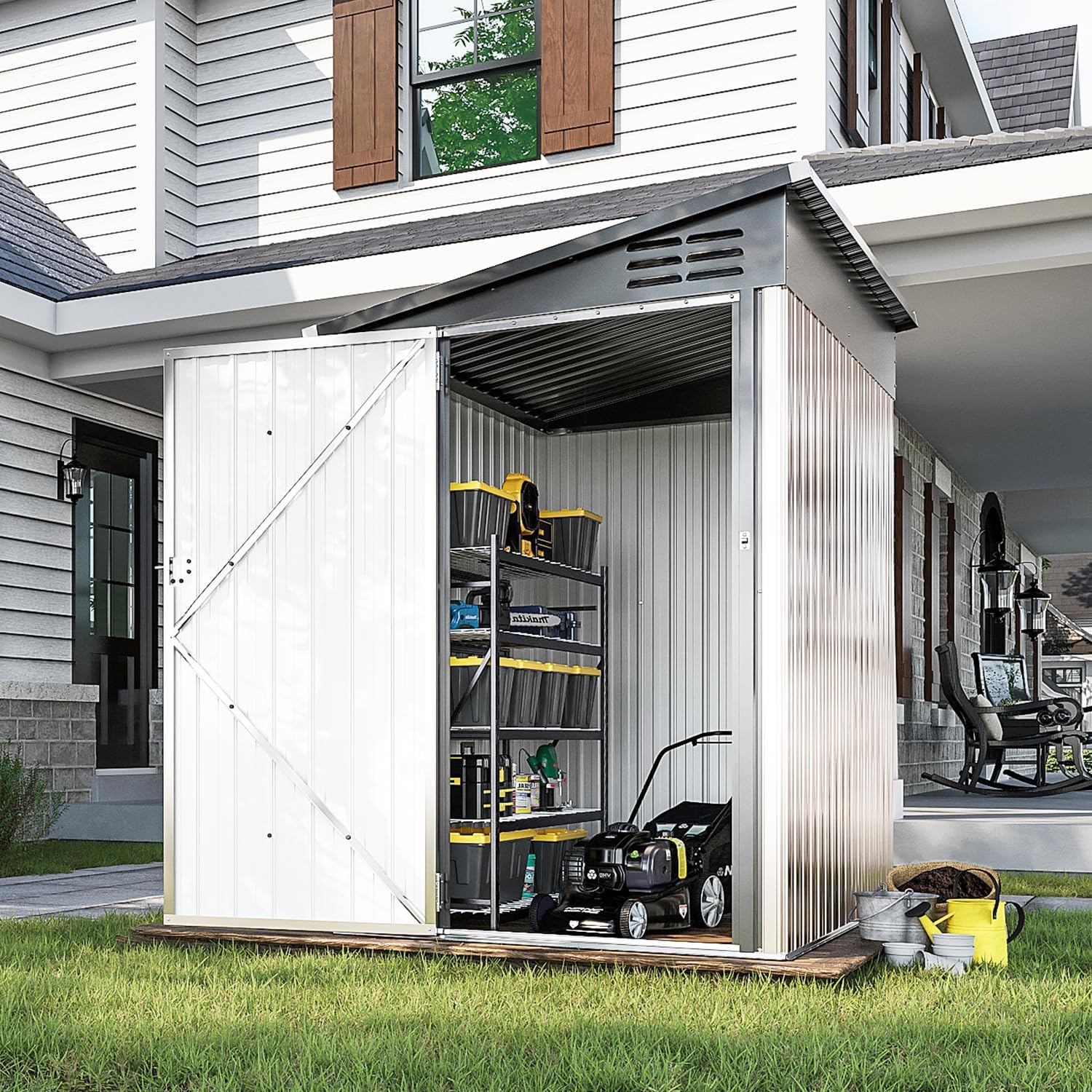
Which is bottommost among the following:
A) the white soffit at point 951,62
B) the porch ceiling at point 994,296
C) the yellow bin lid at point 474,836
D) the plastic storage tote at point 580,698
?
the yellow bin lid at point 474,836

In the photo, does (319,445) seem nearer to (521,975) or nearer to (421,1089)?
(521,975)

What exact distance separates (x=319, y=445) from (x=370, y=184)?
4.49 metres

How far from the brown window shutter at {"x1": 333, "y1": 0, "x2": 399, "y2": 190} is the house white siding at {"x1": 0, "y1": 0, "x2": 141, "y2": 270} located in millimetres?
1540

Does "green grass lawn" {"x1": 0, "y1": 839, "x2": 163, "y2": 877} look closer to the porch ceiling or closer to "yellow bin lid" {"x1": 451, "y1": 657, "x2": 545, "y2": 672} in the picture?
"yellow bin lid" {"x1": 451, "y1": 657, "x2": 545, "y2": 672}

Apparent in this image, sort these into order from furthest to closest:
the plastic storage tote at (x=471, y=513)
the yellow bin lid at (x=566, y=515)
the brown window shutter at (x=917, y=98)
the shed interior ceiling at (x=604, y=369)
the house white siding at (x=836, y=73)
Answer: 1. the brown window shutter at (x=917, y=98)
2. the house white siding at (x=836, y=73)
3. the yellow bin lid at (x=566, y=515)
4. the shed interior ceiling at (x=604, y=369)
5. the plastic storage tote at (x=471, y=513)

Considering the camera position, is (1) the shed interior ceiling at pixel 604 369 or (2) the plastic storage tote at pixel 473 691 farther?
(1) the shed interior ceiling at pixel 604 369

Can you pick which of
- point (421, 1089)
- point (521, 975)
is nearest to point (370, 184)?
point (521, 975)

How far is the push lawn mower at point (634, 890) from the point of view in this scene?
16.3 ft

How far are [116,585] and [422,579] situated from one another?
16.7 ft

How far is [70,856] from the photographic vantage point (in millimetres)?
8117

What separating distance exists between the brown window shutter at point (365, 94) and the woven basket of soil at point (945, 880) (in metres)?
5.85

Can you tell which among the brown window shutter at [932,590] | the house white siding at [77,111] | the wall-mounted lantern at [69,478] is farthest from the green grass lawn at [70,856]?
the brown window shutter at [932,590]

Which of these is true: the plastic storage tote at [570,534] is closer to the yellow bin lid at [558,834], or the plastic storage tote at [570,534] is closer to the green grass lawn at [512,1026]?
the yellow bin lid at [558,834]

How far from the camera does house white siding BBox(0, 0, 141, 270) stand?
9852 mm
